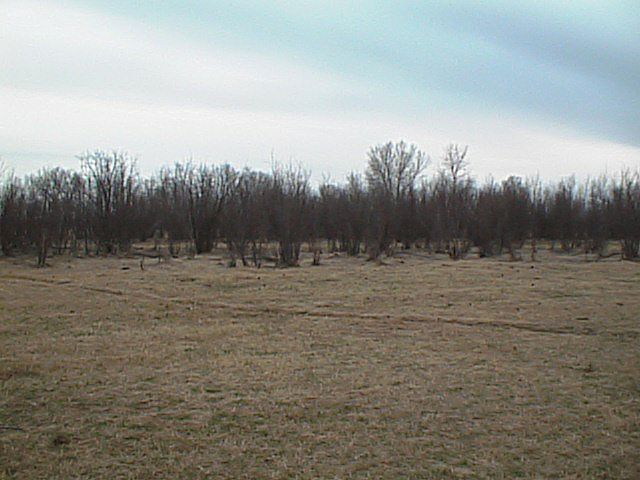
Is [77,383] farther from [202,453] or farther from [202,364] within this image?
[202,453]

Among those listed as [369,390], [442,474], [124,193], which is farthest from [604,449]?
[124,193]

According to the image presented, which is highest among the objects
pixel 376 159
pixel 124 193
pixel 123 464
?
pixel 376 159

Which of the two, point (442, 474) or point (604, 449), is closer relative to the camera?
point (442, 474)

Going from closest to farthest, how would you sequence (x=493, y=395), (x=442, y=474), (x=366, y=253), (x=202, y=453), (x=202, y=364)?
(x=442, y=474) → (x=202, y=453) → (x=493, y=395) → (x=202, y=364) → (x=366, y=253)

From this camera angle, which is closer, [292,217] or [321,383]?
[321,383]

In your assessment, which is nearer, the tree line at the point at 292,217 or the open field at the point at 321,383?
the open field at the point at 321,383

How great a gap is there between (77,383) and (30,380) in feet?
1.62

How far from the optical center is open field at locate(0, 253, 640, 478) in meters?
4.27

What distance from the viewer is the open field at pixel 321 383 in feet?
14.0

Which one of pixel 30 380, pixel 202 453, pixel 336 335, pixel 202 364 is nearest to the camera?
pixel 202 453

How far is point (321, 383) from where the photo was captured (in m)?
6.05

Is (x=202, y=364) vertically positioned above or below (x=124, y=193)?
below

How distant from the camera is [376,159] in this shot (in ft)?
133

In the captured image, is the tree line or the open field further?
the tree line
